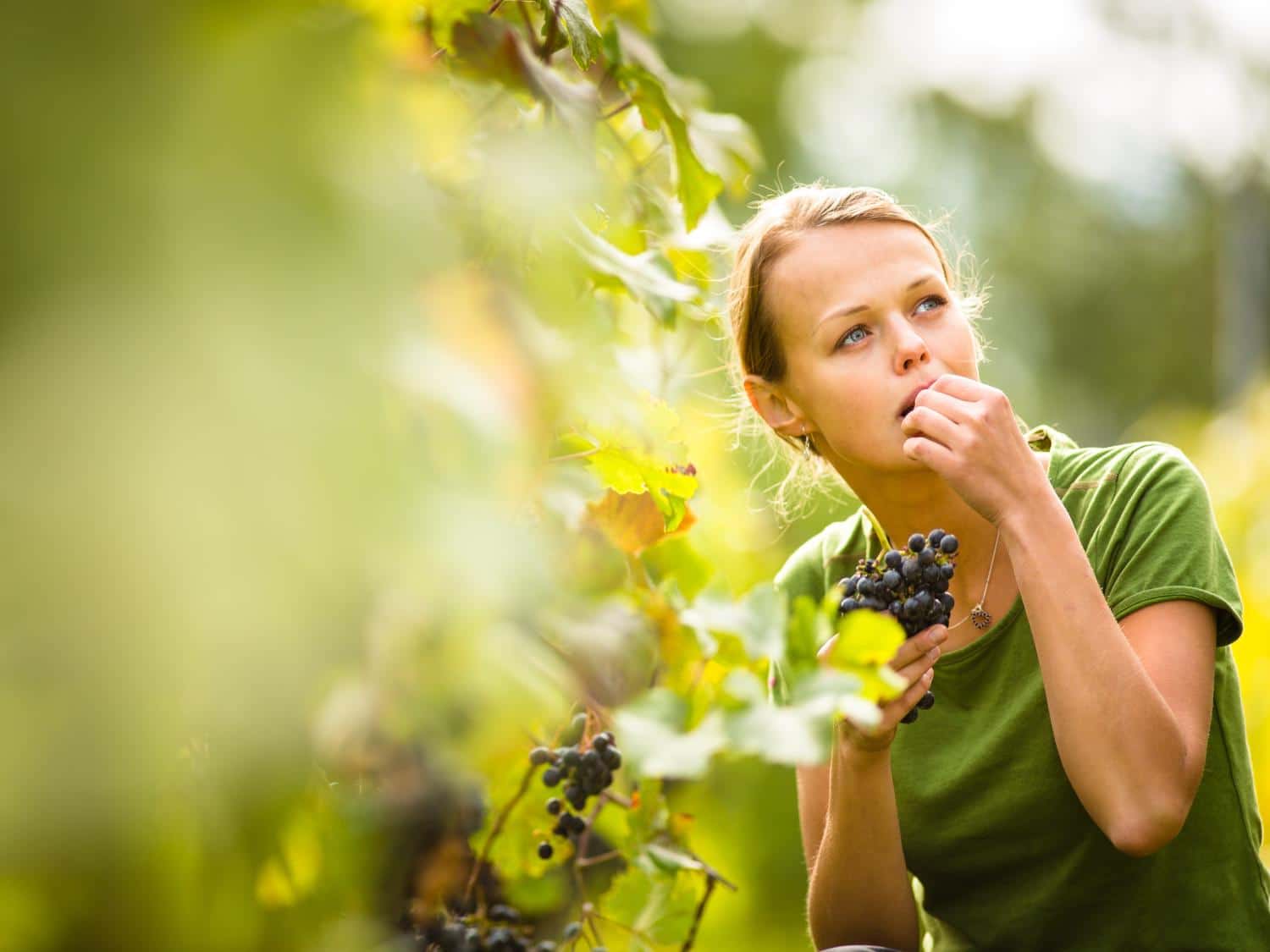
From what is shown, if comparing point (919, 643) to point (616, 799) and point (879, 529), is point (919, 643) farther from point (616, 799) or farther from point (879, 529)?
point (616, 799)

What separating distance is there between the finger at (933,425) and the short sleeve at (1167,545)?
0.33m

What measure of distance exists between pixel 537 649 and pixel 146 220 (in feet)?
1.26

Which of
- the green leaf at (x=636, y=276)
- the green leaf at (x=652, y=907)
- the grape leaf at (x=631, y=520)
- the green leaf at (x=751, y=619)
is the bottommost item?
→ the green leaf at (x=652, y=907)

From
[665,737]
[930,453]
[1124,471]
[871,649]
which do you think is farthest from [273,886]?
[1124,471]

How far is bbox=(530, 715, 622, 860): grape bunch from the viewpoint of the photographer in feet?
3.80

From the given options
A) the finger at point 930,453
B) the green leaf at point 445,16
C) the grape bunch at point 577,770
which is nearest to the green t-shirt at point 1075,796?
the finger at point 930,453

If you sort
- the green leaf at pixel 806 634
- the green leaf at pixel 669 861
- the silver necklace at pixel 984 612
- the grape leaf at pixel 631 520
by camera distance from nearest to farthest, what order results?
the green leaf at pixel 806 634 → the green leaf at pixel 669 861 → the grape leaf at pixel 631 520 → the silver necklace at pixel 984 612

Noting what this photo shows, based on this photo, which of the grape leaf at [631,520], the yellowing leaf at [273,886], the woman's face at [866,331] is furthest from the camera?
the woman's face at [866,331]

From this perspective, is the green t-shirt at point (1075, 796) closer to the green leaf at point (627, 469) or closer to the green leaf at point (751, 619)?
the green leaf at point (627, 469)

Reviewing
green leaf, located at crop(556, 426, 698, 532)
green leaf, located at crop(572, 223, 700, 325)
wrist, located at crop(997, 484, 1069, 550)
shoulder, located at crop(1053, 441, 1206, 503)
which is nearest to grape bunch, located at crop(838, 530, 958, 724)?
wrist, located at crop(997, 484, 1069, 550)

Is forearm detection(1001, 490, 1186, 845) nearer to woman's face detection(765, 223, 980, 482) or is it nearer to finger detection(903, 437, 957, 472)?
finger detection(903, 437, 957, 472)

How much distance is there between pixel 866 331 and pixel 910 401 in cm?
13

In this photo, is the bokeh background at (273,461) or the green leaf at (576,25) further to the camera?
the green leaf at (576,25)

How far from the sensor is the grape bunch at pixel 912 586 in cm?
126
